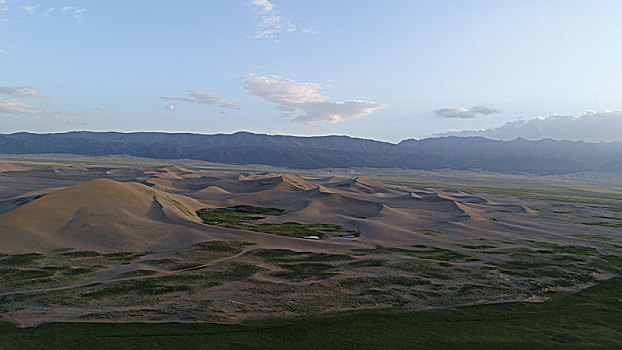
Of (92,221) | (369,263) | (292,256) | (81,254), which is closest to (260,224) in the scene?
(92,221)

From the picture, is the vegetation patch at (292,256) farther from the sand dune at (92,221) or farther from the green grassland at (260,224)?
the green grassland at (260,224)

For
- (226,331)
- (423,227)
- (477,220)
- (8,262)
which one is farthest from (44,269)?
(477,220)

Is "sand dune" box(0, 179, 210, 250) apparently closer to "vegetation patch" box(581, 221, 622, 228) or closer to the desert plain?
the desert plain

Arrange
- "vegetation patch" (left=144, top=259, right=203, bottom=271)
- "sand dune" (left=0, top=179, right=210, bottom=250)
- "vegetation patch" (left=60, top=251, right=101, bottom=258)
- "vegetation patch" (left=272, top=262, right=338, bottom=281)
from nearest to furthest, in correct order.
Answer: "vegetation patch" (left=272, top=262, right=338, bottom=281) → "vegetation patch" (left=144, top=259, right=203, bottom=271) → "vegetation patch" (left=60, top=251, right=101, bottom=258) → "sand dune" (left=0, top=179, right=210, bottom=250)

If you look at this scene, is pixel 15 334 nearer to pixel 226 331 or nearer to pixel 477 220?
pixel 226 331

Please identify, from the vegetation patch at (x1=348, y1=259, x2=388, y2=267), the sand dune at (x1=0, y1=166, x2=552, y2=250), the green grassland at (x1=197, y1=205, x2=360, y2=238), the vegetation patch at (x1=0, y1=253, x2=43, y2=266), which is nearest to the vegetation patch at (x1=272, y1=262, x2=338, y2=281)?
the vegetation patch at (x1=348, y1=259, x2=388, y2=267)

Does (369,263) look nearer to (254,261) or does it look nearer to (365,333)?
(254,261)

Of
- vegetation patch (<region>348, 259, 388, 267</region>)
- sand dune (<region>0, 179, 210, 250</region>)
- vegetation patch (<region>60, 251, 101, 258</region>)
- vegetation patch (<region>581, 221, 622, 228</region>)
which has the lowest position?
vegetation patch (<region>581, 221, 622, 228</region>)

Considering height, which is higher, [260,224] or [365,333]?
[365,333]

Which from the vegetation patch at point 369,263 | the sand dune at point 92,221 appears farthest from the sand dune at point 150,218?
the vegetation patch at point 369,263
